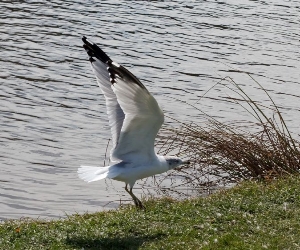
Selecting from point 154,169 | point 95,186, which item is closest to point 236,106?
point 95,186

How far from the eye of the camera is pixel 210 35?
20.7 meters

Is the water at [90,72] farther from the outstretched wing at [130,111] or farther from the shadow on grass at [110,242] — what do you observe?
the shadow on grass at [110,242]

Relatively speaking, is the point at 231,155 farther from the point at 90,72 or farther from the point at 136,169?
the point at 90,72

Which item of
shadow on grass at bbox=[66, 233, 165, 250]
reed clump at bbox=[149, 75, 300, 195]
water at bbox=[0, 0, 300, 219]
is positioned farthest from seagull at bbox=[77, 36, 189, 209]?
reed clump at bbox=[149, 75, 300, 195]

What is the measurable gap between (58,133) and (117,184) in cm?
225

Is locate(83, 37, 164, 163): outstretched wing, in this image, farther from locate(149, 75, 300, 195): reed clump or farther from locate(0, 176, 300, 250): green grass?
locate(149, 75, 300, 195): reed clump

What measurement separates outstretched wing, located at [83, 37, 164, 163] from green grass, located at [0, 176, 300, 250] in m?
0.69

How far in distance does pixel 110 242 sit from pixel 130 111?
147 centimetres

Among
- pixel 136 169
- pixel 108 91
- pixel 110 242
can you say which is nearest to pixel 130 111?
pixel 136 169

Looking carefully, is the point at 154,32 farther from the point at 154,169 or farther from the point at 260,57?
the point at 154,169

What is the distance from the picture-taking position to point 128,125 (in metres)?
7.96

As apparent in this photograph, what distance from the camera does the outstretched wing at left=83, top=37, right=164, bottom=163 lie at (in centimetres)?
764

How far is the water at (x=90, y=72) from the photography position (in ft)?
38.2

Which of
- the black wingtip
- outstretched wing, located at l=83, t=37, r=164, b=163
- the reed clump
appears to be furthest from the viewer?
the reed clump
